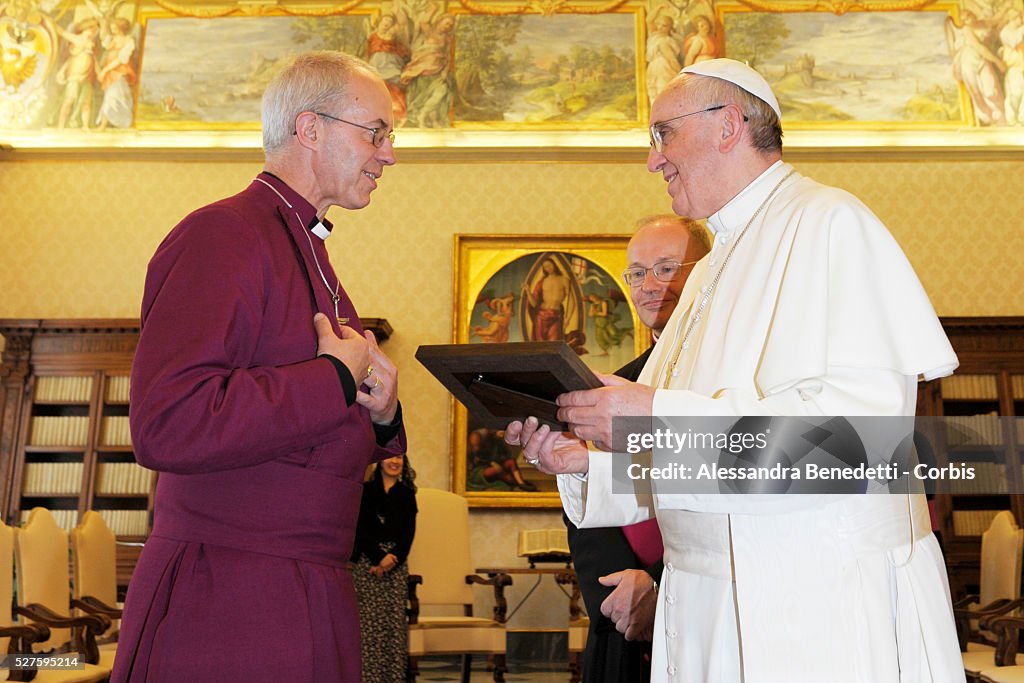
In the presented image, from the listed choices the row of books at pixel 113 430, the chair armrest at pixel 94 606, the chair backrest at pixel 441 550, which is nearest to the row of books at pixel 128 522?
the row of books at pixel 113 430

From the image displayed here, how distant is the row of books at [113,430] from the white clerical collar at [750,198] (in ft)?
27.3

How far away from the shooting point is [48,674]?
493 centimetres

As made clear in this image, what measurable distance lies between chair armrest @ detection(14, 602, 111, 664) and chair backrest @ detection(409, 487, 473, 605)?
3.11 m

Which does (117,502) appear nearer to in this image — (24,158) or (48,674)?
(24,158)

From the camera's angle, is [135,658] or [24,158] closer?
[135,658]

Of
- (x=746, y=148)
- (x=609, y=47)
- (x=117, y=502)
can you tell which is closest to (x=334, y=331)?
(x=746, y=148)

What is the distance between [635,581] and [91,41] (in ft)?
33.3

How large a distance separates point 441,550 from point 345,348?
6638 mm

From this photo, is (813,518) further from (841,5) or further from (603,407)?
(841,5)

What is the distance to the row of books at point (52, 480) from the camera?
31.2ft

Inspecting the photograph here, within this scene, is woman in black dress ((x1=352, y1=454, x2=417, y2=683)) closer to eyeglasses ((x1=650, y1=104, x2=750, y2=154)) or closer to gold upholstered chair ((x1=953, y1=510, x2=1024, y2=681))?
gold upholstered chair ((x1=953, y1=510, x2=1024, y2=681))

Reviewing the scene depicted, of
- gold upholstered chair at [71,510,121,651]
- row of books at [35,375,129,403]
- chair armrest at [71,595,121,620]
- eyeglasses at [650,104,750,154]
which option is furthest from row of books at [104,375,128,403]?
eyeglasses at [650,104,750,154]

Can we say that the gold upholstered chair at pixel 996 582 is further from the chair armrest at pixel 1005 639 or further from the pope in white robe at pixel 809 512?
the pope in white robe at pixel 809 512

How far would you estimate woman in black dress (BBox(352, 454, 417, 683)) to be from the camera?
21.9 feet
